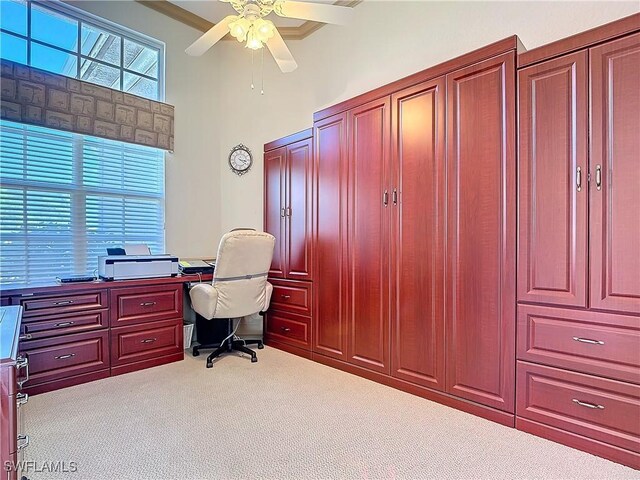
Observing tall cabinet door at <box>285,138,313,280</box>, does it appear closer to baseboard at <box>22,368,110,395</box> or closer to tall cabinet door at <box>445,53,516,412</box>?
tall cabinet door at <box>445,53,516,412</box>

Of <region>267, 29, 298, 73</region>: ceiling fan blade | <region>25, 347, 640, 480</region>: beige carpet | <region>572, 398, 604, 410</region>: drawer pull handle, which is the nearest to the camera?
<region>25, 347, 640, 480</region>: beige carpet

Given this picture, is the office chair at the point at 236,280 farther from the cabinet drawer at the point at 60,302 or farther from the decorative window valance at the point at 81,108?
the decorative window valance at the point at 81,108

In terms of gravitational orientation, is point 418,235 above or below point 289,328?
above

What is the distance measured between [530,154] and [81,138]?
3627mm

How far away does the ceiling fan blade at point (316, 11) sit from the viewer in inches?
87.9

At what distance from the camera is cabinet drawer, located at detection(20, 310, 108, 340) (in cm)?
257

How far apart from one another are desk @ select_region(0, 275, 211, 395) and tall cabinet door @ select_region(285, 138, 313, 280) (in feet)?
3.36

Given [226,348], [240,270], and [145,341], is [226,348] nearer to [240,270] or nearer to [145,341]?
[145,341]

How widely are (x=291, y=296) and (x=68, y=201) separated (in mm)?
2195

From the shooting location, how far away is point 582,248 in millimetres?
1865

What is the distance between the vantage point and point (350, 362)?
297 centimetres

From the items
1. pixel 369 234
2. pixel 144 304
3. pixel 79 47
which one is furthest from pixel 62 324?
pixel 79 47

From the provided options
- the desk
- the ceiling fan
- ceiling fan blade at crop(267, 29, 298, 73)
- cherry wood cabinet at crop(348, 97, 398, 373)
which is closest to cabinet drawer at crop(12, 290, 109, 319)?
the desk

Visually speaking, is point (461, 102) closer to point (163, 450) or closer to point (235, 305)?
point (235, 305)
